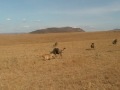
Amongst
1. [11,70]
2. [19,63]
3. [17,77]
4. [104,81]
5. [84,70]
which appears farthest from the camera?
[19,63]

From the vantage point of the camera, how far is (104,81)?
1157 cm

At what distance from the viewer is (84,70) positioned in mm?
14258

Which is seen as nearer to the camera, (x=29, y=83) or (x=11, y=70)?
(x=29, y=83)

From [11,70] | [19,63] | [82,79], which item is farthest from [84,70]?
[19,63]

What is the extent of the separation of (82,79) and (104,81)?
1.04 meters

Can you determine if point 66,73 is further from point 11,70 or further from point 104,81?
point 11,70

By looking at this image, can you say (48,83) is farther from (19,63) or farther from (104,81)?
(19,63)

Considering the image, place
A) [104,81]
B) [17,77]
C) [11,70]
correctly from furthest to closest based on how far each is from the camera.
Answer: [11,70] < [17,77] < [104,81]

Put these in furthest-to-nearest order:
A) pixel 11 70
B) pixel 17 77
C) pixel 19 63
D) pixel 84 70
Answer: pixel 19 63
pixel 11 70
pixel 84 70
pixel 17 77

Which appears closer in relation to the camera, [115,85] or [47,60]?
[115,85]

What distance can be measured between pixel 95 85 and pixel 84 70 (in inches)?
132

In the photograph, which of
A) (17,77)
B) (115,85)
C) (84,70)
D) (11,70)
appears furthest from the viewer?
(11,70)

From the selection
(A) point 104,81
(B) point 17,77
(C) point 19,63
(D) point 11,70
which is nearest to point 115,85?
(A) point 104,81

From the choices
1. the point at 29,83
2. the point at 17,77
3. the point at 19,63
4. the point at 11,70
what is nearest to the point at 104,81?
the point at 29,83
